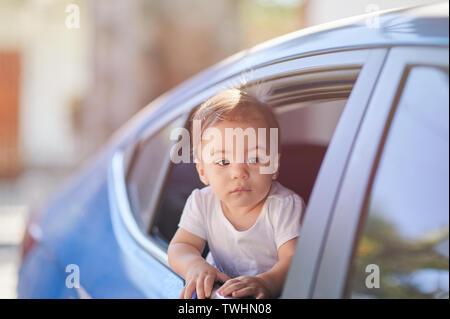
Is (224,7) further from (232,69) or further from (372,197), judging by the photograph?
(372,197)

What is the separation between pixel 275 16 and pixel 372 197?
612cm

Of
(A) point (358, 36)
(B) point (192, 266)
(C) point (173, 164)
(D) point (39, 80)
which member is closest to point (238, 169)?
(B) point (192, 266)

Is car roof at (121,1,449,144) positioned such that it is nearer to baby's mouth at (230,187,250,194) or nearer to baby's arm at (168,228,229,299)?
baby's mouth at (230,187,250,194)

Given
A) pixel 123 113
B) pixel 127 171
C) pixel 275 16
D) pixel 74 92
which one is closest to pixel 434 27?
pixel 127 171

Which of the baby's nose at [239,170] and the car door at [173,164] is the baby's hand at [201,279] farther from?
the baby's nose at [239,170]

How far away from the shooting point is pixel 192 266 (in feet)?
4.67

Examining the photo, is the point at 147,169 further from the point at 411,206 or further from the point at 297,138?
the point at 411,206

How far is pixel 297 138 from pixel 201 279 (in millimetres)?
1411

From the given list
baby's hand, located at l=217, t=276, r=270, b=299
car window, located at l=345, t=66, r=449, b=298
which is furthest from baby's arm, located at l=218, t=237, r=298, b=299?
car window, located at l=345, t=66, r=449, b=298

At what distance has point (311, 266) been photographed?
46.4 inches

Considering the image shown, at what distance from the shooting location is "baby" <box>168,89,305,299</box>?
1391mm

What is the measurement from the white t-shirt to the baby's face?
1.9 inches

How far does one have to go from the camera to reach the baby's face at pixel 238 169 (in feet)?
4.58

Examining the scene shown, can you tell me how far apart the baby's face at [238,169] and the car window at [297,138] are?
0.22 m
